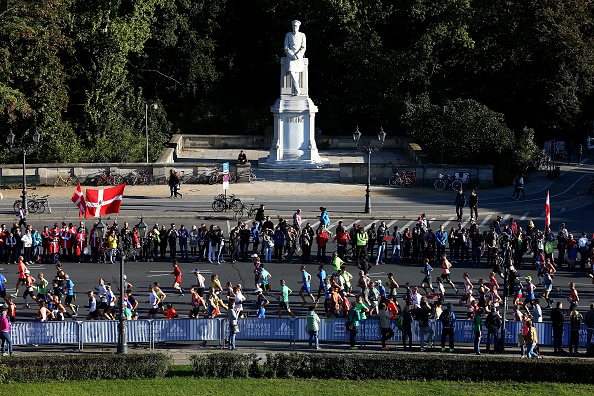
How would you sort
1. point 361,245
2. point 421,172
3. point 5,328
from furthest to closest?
1. point 421,172
2. point 361,245
3. point 5,328

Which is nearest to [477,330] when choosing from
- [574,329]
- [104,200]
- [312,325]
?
[574,329]

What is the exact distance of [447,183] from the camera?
1907 inches

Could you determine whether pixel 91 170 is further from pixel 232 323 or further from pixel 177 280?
pixel 232 323

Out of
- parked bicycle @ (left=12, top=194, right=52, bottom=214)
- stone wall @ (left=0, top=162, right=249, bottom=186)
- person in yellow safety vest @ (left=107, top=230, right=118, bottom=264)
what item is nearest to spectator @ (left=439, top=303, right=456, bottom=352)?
person in yellow safety vest @ (left=107, top=230, right=118, bottom=264)

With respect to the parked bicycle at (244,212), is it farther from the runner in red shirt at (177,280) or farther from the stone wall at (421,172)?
the runner in red shirt at (177,280)

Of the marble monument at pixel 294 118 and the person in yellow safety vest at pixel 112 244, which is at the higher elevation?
the marble monument at pixel 294 118

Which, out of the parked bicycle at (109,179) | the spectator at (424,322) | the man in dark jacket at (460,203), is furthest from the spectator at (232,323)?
the parked bicycle at (109,179)

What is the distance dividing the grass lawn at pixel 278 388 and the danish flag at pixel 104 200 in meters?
6.80

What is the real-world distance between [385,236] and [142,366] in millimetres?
14396

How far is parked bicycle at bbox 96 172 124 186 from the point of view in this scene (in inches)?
1912

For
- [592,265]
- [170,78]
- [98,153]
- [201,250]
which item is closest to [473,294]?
[592,265]

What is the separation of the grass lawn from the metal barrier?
104 inches

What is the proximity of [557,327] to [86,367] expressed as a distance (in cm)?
1192

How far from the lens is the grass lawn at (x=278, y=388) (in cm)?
2056
